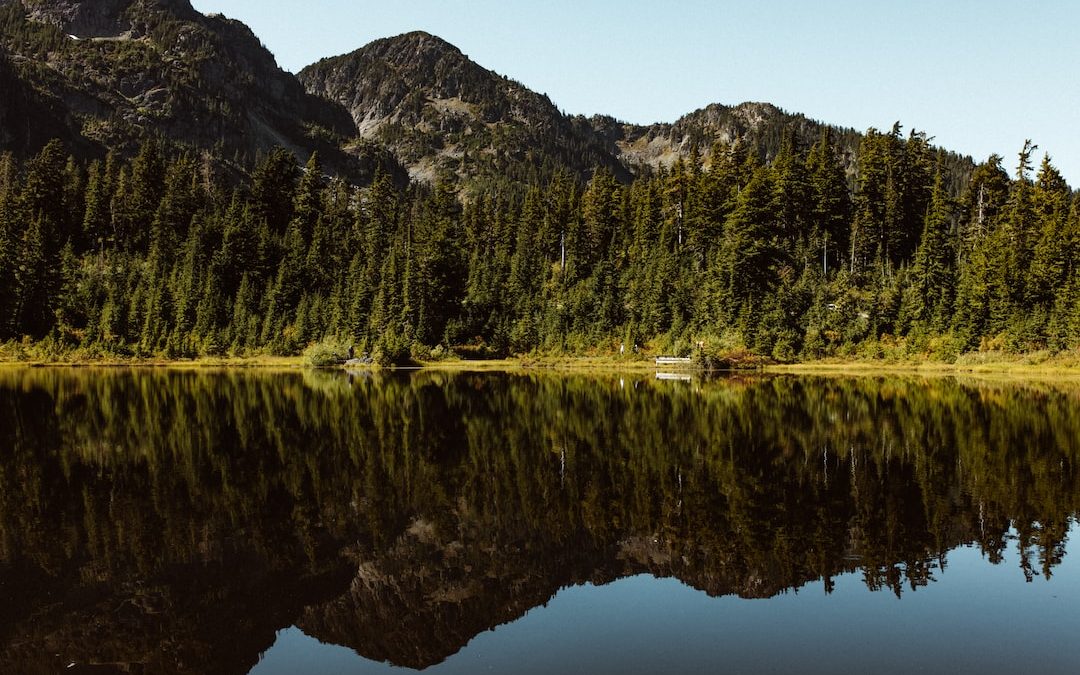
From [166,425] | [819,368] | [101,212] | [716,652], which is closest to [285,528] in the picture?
[716,652]

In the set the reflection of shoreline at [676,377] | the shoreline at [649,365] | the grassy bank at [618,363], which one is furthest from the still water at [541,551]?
the grassy bank at [618,363]

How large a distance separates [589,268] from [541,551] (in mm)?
88892

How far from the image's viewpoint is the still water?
9.05 metres

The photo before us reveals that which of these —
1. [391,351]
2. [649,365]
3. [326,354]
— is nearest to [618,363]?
[649,365]

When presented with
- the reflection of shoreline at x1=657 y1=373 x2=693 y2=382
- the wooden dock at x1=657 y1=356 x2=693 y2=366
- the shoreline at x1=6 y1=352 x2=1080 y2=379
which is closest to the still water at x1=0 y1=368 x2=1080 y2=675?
the reflection of shoreline at x1=657 y1=373 x2=693 y2=382

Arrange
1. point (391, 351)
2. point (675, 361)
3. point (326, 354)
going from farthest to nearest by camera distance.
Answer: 1. point (391, 351)
2. point (326, 354)
3. point (675, 361)

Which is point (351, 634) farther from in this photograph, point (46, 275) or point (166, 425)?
point (46, 275)

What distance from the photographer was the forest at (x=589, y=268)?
7200cm

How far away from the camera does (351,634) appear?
9625 mm

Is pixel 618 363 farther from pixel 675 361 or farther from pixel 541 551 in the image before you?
pixel 541 551

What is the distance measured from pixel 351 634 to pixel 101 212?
12143 cm

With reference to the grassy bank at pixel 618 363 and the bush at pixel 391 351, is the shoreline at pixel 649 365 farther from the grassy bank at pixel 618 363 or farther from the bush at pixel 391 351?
the bush at pixel 391 351

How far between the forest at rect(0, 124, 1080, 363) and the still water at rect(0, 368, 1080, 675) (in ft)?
162

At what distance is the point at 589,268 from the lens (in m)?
100
